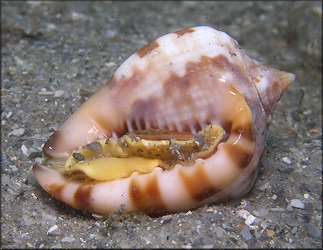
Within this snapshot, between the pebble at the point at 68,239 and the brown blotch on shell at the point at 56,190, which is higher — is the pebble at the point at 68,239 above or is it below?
below

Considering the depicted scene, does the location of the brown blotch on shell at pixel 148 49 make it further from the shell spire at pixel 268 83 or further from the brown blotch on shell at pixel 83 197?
the brown blotch on shell at pixel 83 197

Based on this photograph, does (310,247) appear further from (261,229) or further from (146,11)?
(146,11)

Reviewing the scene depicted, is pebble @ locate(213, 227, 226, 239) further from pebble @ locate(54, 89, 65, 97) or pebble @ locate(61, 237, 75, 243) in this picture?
pebble @ locate(54, 89, 65, 97)

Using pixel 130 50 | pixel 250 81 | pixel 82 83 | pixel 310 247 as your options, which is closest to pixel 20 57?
pixel 82 83

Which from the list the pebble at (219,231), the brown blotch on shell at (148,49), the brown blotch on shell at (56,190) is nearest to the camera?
the pebble at (219,231)

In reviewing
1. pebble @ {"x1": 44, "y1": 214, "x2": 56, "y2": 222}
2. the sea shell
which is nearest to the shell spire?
the sea shell

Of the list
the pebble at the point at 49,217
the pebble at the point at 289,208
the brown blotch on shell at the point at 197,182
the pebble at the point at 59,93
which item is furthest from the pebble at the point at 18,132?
the pebble at the point at 289,208

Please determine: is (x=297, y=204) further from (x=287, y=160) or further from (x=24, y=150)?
(x=24, y=150)
